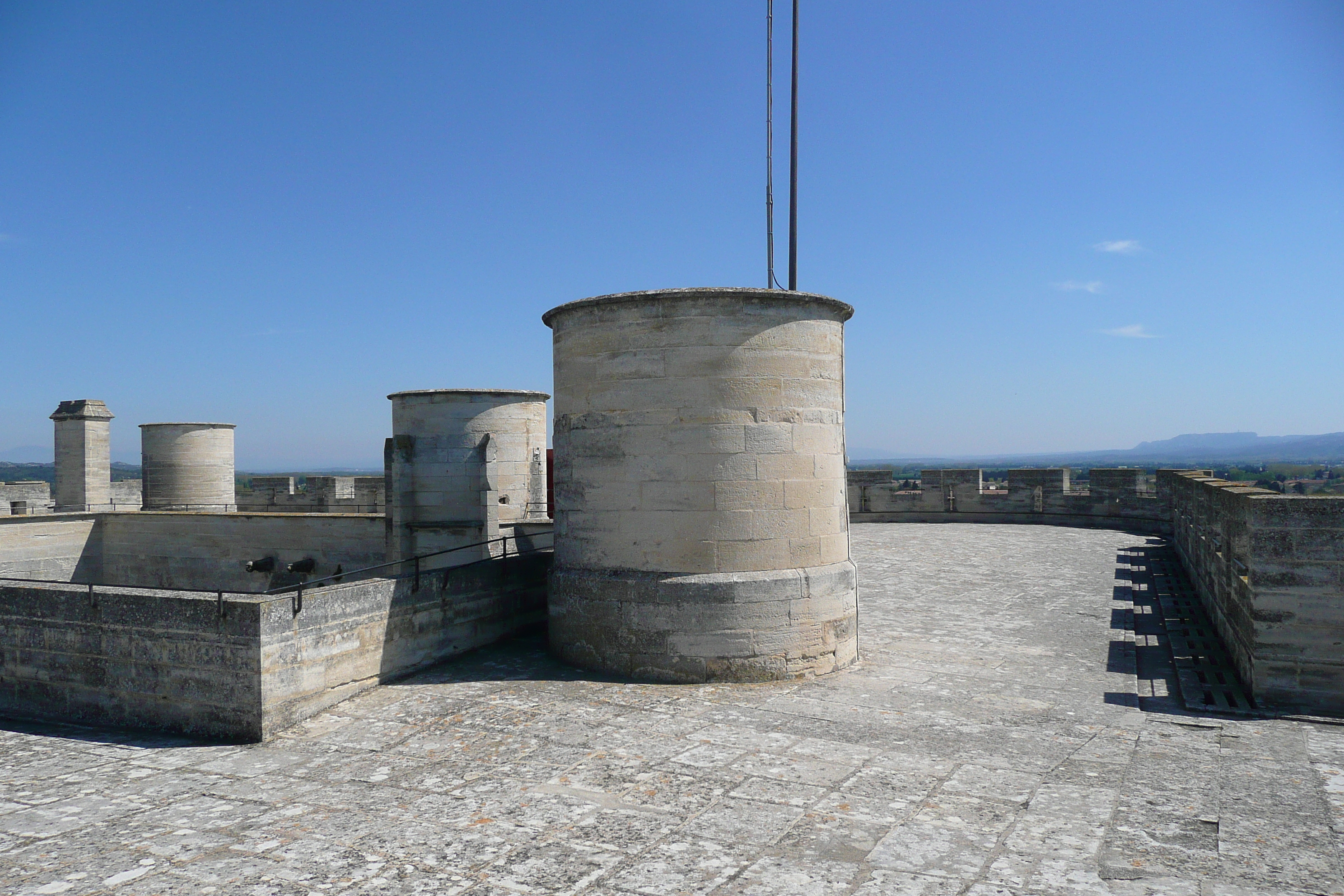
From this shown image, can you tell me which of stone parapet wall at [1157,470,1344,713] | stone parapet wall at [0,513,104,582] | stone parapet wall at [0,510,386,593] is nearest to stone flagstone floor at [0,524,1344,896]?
stone parapet wall at [1157,470,1344,713]

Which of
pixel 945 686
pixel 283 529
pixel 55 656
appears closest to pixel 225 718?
pixel 55 656

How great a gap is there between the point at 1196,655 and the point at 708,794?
6.35m

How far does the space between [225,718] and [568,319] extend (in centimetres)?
470

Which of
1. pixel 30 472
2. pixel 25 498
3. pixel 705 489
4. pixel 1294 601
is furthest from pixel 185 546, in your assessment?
pixel 30 472

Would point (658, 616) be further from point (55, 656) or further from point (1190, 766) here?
point (55, 656)

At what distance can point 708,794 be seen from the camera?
5.45m

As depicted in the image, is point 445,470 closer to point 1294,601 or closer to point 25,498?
point 1294,601

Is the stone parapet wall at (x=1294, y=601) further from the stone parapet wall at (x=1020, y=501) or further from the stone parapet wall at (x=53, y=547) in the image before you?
the stone parapet wall at (x=53, y=547)

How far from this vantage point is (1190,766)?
5.84 metres

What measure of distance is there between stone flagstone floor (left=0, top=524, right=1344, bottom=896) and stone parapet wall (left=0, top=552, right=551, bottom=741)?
0.86 ft

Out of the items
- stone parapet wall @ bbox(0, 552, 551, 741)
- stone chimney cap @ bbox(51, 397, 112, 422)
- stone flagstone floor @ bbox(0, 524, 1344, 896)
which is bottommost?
stone flagstone floor @ bbox(0, 524, 1344, 896)

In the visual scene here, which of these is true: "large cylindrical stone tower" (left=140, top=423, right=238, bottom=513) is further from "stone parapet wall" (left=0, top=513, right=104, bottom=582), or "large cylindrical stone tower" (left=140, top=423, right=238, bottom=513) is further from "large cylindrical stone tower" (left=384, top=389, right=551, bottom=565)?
"large cylindrical stone tower" (left=384, top=389, right=551, bottom=565)

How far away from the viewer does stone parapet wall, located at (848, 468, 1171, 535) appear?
21.3 metres

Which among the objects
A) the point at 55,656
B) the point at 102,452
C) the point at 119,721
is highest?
the point at 102,452
